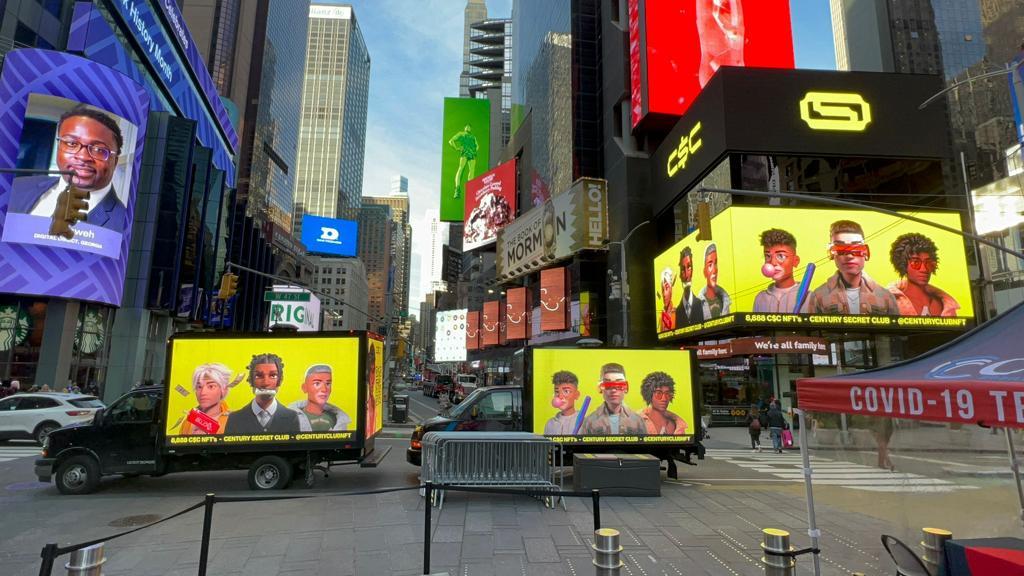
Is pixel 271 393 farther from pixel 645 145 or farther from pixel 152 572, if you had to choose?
pixel 645 145

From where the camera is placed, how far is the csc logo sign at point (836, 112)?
2580cm

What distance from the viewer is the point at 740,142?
82.9 feet

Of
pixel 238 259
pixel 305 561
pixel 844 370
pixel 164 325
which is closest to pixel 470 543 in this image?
pixel 305 561

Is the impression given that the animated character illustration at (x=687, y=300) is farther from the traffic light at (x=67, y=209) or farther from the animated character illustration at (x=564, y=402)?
the traffic light at (x=67, y=209)

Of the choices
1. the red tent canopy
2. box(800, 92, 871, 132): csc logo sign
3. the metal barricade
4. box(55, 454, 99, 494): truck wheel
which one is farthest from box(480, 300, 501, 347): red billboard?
the red tent canopy

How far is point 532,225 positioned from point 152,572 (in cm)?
4879

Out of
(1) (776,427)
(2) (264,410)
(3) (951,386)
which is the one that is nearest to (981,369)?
(3) (951,386)

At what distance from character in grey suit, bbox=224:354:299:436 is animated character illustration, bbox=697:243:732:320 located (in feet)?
66.6

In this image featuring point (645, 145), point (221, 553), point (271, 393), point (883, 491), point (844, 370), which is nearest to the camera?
point (221, 553)

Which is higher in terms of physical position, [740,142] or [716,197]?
[740,142]

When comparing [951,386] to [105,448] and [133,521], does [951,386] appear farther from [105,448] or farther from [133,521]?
[105,448]

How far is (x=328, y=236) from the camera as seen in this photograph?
9656 cm

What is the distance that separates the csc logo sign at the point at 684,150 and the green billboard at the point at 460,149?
6506cm

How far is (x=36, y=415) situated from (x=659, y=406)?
18.7 meters
